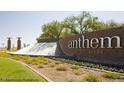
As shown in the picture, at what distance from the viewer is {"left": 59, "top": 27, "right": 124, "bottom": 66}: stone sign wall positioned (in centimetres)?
1886

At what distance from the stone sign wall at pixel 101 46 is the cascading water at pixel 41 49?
21.7 feet

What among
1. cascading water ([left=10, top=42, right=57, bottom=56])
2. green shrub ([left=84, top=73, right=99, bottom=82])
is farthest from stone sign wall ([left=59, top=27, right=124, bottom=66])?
cascading water ([left=10, top=42, right=57, bottom=56])

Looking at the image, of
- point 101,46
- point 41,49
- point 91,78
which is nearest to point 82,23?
point 41,49

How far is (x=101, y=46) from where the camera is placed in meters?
20.6

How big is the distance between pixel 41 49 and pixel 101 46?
53.1 feet

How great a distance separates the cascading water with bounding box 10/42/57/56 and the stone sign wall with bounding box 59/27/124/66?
6.63m

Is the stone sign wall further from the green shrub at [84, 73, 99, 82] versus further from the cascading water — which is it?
the cascading water

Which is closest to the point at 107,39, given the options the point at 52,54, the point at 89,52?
the point at 89,52

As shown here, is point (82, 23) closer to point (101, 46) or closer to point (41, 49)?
point (41, 49)

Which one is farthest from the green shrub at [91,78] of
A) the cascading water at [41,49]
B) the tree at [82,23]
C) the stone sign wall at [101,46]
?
the tree at [82,23]

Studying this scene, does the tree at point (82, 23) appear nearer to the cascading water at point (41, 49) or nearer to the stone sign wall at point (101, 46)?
the cascading water at point (41, 49)

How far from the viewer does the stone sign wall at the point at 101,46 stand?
742 inches
